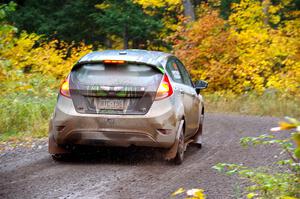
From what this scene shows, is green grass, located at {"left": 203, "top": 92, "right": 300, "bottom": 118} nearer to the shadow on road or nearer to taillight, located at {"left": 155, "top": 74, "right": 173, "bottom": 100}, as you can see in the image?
the shadow on road

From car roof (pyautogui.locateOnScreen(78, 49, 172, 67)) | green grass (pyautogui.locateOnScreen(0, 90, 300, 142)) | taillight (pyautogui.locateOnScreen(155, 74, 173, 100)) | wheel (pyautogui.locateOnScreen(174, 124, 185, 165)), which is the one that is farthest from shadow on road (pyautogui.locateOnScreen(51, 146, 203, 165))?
green grass (pyautogui.locateOnScreen(0, 90, 300, 142))

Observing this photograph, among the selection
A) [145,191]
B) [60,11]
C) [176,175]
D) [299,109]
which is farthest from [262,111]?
[60,11]

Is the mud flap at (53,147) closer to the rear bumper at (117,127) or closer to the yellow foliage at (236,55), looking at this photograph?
the rear bumper at (117,127)

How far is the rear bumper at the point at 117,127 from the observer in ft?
26.7

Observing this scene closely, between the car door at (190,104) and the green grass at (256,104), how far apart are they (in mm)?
8971

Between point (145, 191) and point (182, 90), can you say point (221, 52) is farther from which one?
point (145, 191)

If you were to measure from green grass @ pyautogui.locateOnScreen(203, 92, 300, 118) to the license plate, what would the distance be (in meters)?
11.4

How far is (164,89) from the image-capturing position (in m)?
8.38

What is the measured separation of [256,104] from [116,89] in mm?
12460

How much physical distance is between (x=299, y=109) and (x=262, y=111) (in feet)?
4.16

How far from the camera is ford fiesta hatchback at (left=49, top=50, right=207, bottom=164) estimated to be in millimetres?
8164

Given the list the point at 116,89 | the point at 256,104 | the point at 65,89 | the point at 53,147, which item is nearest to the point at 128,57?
the point at 116,89

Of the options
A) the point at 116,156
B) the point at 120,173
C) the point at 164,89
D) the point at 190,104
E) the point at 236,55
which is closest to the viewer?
the point at 120,173

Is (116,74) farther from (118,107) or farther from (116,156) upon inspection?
(116,156)
